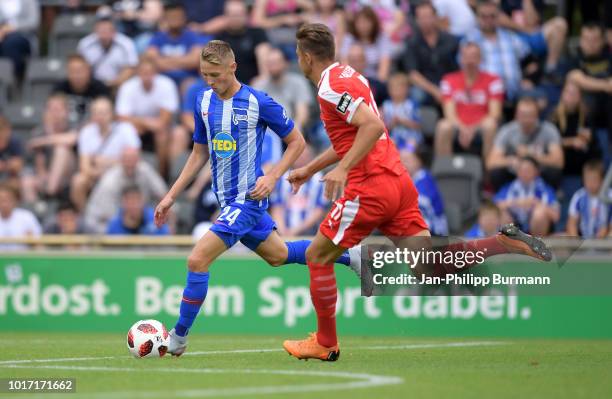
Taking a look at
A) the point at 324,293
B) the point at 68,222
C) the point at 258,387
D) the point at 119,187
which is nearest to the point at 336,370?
the point at 324,293

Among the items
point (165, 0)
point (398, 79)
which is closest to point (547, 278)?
point (398, 79)

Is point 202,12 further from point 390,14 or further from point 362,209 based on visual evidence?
point 362,209

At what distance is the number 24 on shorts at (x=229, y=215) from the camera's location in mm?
9039

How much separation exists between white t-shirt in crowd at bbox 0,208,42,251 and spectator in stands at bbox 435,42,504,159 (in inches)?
209

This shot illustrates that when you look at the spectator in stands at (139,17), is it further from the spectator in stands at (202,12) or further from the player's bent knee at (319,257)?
the player's bent knee at (319,257)

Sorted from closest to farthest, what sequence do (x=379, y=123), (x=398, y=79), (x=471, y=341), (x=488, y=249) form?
(x=379, y=123) < (x=488, y=249) < (x=471, y=341) < (x=398, y=79)

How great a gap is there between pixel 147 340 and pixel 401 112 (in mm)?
7692

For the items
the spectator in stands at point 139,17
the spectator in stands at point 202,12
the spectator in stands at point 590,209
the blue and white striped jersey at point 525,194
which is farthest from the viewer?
the spectator in stands at point 139,17

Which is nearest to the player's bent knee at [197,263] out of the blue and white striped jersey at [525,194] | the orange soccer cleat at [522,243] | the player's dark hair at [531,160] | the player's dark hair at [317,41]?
the player's dark hair at [317,41]

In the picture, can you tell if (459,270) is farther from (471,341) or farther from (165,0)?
(165,0)

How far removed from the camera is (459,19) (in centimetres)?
1775

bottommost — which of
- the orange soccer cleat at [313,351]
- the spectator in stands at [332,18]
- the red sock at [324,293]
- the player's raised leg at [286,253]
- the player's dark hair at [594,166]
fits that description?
the orange soccer cleat at [313,351]

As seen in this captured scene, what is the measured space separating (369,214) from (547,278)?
565 centimetres

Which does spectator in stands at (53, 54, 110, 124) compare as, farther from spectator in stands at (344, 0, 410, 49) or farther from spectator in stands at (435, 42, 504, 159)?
spectator in stands at (435, 42, 504, 159)
